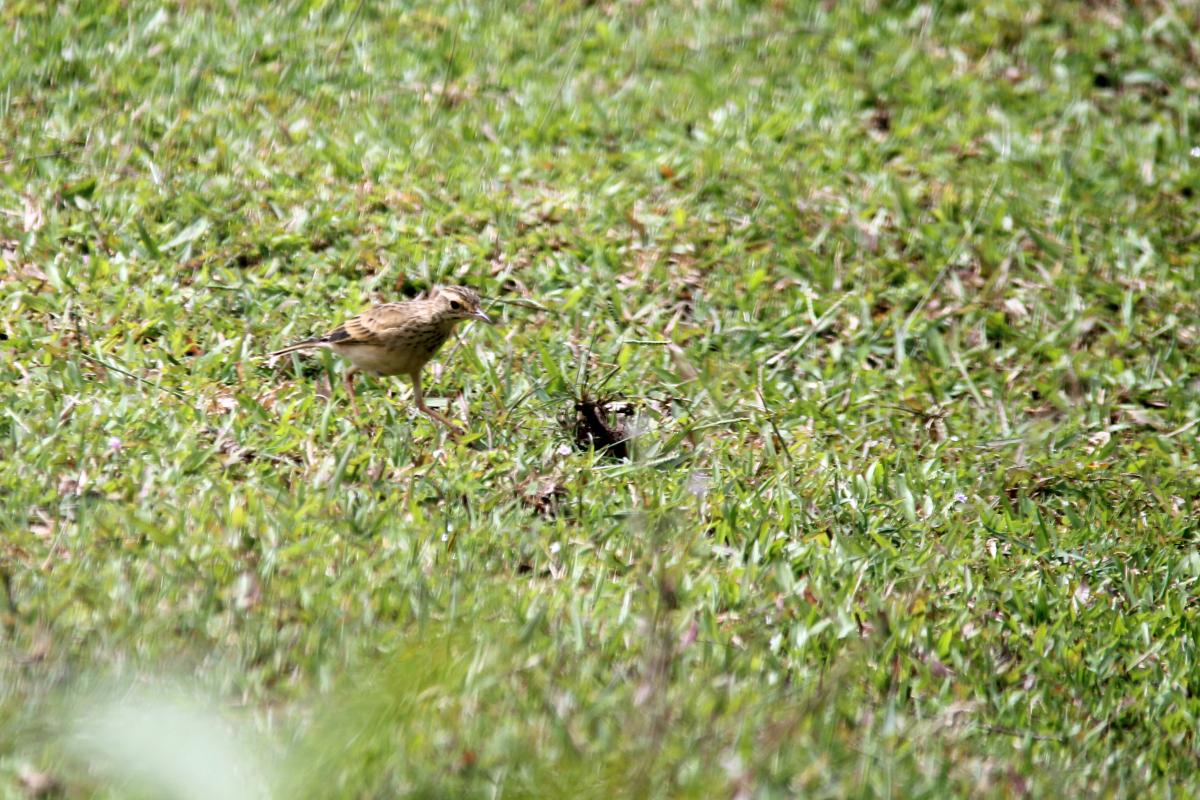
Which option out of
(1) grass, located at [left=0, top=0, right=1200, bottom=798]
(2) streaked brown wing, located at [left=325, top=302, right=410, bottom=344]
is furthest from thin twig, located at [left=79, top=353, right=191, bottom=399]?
(2) streaked brown wing, located at [left=325, top=302, right=410, bottom=344]

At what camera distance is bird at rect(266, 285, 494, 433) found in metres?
6.22

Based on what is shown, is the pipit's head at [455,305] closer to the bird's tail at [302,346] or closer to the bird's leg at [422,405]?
the bird's leg at [422,405]

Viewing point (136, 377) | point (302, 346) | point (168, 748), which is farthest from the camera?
point (302, 346)

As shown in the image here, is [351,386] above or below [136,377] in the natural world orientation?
below

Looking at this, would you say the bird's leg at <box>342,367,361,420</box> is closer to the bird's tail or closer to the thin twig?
the bird's tail

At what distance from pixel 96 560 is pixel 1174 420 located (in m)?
5.29

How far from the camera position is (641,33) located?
9.75 meters

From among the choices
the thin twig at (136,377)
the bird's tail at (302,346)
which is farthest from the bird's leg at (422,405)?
the thin twig at (136,377)

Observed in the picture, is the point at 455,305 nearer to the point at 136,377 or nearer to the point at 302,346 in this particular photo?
the point at 302,346

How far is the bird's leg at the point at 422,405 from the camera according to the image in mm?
6211

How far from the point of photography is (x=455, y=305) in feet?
21.1

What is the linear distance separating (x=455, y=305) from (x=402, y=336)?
13.1 inches

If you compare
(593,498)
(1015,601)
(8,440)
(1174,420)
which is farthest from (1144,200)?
(8,440)

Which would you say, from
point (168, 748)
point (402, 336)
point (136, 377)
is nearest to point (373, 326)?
point (402, 336)
